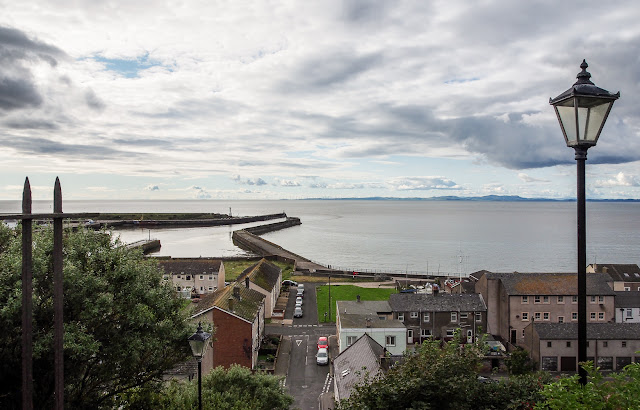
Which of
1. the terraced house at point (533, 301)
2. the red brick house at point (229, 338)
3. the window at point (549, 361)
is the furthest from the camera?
the terraced house at point (533, 301)

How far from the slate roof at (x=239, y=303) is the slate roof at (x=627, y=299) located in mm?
34551

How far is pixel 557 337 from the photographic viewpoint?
35.5 meters

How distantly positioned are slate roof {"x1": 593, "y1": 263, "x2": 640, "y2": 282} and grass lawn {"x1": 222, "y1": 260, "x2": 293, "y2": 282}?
4261cm

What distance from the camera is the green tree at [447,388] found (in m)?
8.99

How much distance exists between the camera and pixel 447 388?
8.95 metres

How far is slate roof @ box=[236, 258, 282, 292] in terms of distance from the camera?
1896 inches

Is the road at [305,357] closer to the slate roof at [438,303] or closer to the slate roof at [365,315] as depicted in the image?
the slate roof at [365,315]

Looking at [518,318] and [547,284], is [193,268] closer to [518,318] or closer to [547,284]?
[518,318]

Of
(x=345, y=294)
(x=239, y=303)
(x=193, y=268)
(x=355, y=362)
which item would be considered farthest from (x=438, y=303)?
(x=193, y=268)

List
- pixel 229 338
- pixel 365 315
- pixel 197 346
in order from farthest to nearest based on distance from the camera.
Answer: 1. pixel 365 315
2. pixel 229 338
3. pixel 197 346

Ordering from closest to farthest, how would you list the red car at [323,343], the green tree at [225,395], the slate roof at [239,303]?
the green tree at [225,395] < the slate roof at [239,303] < the red car at [323,343]

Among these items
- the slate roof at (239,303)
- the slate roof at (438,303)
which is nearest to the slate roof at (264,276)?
the slate roof at (239,303)

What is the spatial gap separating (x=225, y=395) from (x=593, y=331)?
30.9 m

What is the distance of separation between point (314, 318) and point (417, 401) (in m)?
40.1
